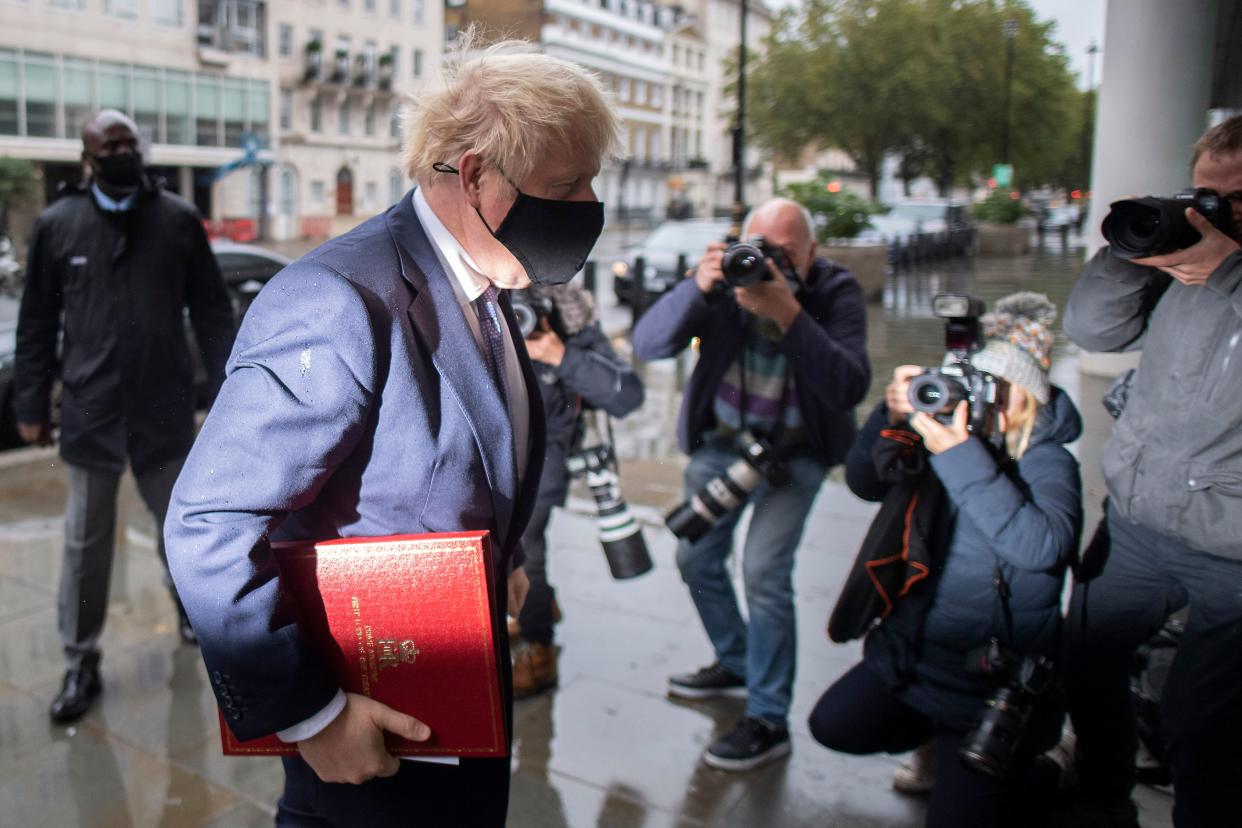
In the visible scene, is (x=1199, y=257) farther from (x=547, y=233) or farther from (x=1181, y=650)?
(x=547, y=233)

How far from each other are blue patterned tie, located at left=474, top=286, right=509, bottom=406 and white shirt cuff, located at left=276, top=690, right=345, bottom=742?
49 centimetres

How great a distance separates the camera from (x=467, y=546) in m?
1.34

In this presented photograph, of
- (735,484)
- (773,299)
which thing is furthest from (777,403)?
(773,299)

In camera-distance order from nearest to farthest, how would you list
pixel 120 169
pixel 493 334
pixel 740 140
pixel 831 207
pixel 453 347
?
pixel 453 347 → pixel 493 334 → pixel 120 169 → pixel 740 140 → pixel 831 207

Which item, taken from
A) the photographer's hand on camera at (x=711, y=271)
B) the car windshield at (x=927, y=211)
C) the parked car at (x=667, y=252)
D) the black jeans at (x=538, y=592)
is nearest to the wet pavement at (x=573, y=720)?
the black jeans at (x=538, y=592)

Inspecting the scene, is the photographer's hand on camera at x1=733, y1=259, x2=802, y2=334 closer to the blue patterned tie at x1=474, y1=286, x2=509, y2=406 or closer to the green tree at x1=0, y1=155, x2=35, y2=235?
the blue patterned tie at x1=474, y1=286, x2=509, y2=406

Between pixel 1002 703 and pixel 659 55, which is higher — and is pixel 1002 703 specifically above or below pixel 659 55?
below

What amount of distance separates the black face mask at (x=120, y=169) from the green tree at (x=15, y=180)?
95 centimetres

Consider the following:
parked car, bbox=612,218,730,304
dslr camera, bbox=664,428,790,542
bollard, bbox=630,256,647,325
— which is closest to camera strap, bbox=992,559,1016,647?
dslr camera, bbox=664,428,790,542

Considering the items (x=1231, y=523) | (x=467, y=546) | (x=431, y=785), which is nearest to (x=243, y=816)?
(x=431, y=785)

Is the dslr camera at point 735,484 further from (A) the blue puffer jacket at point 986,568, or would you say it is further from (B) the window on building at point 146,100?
(B) the window on building at point 146,100

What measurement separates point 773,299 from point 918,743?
124 centimetres

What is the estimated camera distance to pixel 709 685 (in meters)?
3.50

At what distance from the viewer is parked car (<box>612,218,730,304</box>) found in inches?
562
